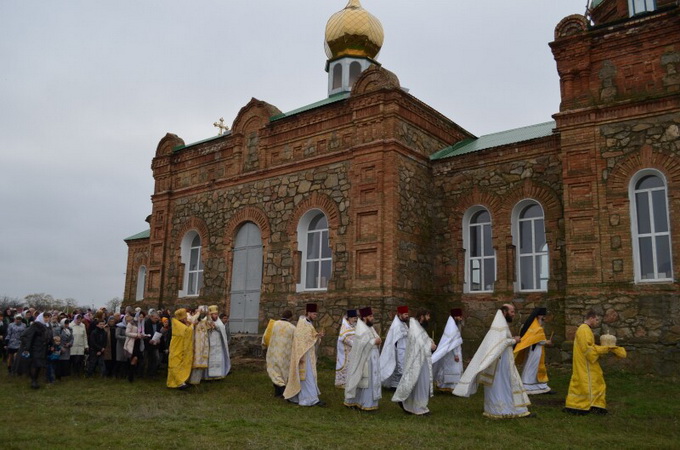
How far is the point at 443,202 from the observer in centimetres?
1583

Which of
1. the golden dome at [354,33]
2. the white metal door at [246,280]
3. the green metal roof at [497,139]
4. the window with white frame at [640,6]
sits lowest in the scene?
the white metal door at [246,280]

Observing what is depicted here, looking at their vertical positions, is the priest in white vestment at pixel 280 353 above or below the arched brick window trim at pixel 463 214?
below

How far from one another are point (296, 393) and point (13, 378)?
280 inches

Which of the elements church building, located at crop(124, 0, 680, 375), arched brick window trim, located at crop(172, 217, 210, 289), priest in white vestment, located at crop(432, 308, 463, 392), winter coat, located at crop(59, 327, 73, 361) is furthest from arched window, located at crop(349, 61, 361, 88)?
winter coat, located at crop(59, 327, 73, 361)

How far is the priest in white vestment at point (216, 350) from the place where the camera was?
11945 millimetres

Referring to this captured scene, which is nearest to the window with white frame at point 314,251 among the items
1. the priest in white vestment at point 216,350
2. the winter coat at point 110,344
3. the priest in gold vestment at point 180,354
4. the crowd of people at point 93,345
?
the crowd of people at point 93,345

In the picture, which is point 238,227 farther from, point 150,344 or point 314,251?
point 150,344

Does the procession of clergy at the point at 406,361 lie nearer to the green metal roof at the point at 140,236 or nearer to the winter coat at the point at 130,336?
the winter coat at the point at 130,336

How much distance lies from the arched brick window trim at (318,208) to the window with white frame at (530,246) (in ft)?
14.9

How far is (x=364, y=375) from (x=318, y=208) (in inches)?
291

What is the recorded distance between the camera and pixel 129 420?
8.01 m

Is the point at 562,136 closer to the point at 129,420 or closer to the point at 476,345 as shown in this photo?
the point at 476,345

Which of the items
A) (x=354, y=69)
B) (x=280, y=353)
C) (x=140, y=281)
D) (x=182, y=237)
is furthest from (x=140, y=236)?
(x=280, y=353)

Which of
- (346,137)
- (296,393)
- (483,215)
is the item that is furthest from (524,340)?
(346,137)
